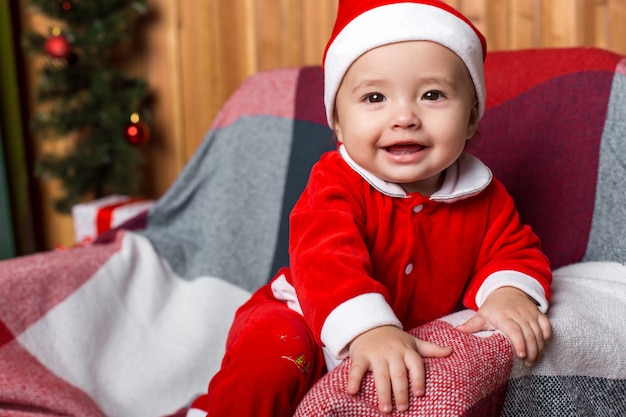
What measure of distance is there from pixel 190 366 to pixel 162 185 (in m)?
1.18

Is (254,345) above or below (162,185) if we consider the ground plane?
above

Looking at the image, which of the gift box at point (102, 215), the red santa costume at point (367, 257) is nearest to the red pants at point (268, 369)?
the red santa costume at point (367, 257)

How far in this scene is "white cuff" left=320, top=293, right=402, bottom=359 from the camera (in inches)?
31.4

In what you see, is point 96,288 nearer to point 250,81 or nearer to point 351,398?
point 250,81

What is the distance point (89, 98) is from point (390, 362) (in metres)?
1.78

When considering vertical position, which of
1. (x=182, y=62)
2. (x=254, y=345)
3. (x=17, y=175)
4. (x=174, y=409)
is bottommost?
(x=174, y=409)

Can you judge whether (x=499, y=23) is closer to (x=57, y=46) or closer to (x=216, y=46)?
(x=216, y=46)

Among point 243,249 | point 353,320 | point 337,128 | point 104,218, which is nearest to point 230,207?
point 243,249

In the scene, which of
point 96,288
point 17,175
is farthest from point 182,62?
point 96,288

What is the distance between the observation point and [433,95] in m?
0.93

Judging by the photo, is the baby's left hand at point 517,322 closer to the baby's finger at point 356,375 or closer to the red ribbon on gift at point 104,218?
the baby's finger at point 356,375

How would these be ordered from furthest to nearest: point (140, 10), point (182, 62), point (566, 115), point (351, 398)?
point (182, 62) → point (140, 10) → point (566, 115) → point (351, 398)

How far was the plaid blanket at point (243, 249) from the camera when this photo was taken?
115cm

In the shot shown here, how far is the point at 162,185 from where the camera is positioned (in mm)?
2469
